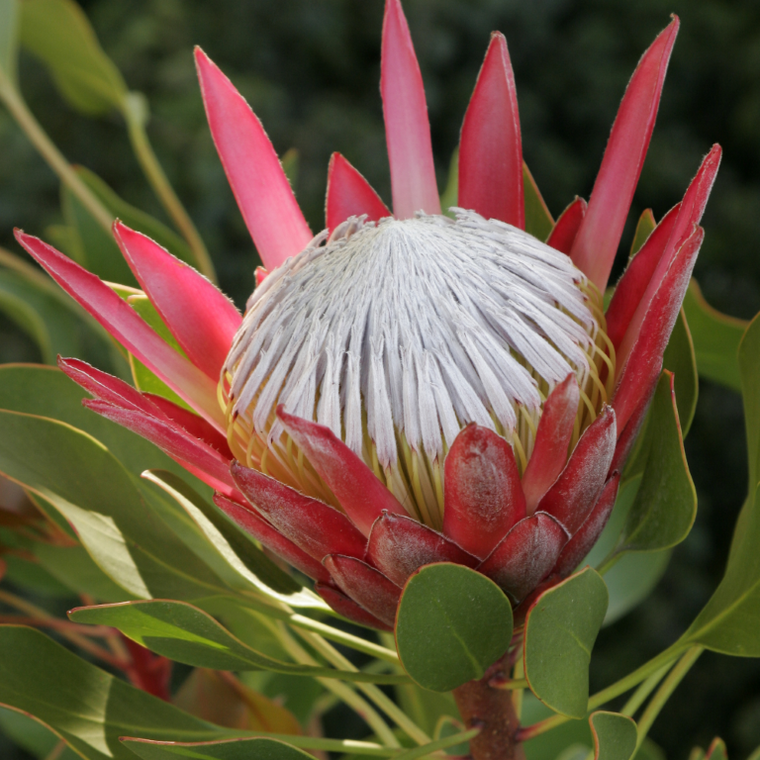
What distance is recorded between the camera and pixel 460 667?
51cm

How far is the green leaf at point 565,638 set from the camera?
46 centimetres

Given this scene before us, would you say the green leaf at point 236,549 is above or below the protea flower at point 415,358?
below

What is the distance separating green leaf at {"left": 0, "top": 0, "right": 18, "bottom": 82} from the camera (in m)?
1.03

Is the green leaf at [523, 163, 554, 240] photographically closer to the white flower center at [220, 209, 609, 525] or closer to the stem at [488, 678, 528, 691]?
the white flower center at [220, 209, 609, 525]

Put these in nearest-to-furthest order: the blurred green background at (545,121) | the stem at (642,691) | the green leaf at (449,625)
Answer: the green leaf at (449,625) < the stem at (642,691) < the blurred green background at (545,121)

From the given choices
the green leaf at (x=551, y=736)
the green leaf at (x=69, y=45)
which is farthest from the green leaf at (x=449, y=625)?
the green leaf at (x=69, y=45)

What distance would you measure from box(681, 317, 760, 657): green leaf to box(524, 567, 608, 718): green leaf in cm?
12

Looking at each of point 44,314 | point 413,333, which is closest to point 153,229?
point 44,314

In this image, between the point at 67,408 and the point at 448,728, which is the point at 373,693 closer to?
the point at 448,728

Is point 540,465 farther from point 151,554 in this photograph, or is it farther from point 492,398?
point 151,554

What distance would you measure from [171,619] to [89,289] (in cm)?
23

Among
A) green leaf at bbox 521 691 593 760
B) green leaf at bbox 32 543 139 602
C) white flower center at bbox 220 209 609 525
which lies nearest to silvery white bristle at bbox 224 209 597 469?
white flower center at bbox 220 209 609 525

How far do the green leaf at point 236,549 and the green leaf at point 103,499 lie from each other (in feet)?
0.12

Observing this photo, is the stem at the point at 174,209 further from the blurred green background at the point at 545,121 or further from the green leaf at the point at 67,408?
the blurred green background at the point at 545,121
